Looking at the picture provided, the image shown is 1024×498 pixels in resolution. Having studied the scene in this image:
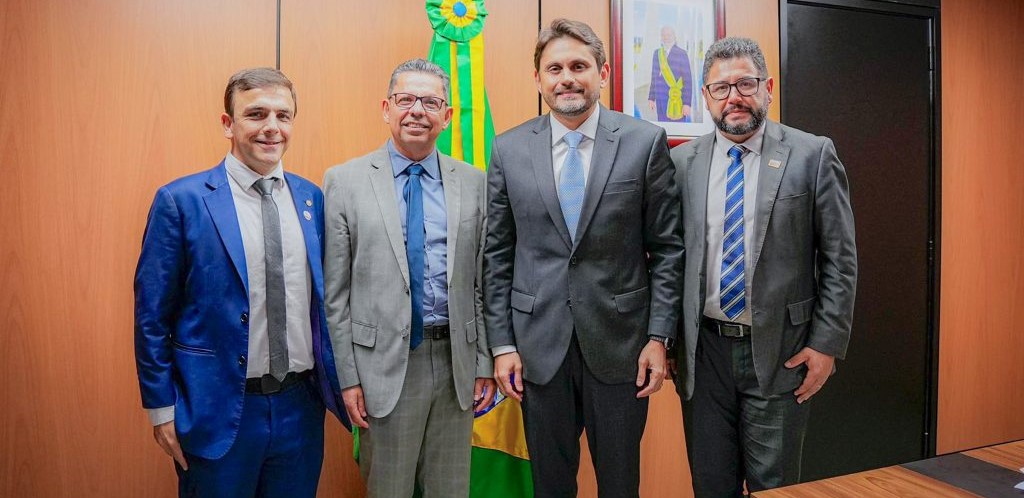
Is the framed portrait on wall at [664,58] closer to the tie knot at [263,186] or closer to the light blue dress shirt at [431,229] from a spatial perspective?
the light blue dress shirt at [431,229]

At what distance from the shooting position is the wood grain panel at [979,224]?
11.9 feet

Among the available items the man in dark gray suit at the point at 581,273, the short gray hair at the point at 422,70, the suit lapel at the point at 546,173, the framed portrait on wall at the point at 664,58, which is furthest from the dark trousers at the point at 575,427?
the framed portrait on wall at the point at 664,58

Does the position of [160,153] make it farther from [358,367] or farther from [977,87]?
[977,87]

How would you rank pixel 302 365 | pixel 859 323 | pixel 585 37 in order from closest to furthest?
1. pixel 302 365
2. pixel 585 37
3. pixel 859 323

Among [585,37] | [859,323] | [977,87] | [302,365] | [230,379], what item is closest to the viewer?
[230,379]

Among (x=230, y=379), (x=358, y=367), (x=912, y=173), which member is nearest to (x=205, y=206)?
(x=230, y=379)

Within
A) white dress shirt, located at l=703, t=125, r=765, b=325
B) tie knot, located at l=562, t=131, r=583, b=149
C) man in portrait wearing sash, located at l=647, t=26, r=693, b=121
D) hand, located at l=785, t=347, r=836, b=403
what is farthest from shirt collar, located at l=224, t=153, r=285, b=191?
man in portrait wearing sash, located at l=647, t=26, r=693, b=121

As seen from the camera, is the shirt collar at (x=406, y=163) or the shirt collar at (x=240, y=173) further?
the shirt collar at (x=406, y=163)

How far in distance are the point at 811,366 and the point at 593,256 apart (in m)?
0.73

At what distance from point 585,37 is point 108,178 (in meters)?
1.76

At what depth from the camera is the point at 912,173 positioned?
11.5 feet

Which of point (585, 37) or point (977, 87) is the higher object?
point (977, 87)

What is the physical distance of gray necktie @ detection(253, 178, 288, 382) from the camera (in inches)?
68.8

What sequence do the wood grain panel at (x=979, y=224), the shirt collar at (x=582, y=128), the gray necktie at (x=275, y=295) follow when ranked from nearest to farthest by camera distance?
the gray necktie at (x=275, y=295), the shirt collar at (x=582, y=128), the wood grain panel at (x=979, y=224)
